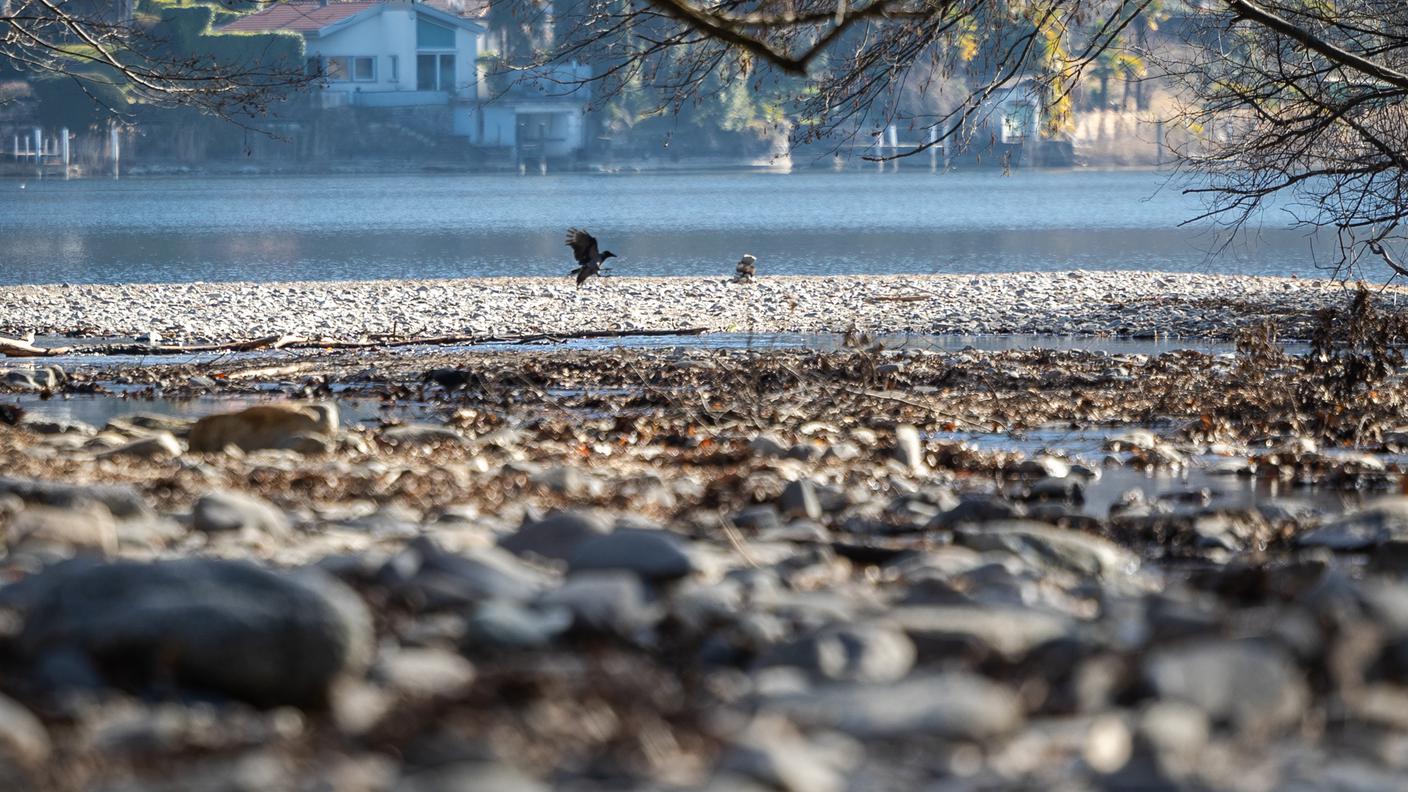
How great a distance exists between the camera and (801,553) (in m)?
5.27

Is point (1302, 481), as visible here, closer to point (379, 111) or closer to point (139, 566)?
point (139, 566)

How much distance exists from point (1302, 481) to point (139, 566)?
5.71m

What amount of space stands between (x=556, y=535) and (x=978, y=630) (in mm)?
1645

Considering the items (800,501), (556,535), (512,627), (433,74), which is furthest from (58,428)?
(433,74)

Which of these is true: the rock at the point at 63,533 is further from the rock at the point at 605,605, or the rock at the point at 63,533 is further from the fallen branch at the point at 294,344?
the fallen branch at the point at 294,344

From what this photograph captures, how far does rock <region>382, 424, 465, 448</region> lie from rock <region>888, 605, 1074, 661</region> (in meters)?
4.87

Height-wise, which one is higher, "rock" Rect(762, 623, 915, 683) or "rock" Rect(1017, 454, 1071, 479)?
"rock" Rect(762, 623, 915, 683)

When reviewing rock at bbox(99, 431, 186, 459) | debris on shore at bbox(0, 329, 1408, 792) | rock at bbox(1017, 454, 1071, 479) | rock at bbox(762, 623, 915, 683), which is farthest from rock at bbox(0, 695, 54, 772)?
rock at bbox(1017, 454, 1071, 479)

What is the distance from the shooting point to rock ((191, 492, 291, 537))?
17.6 ft

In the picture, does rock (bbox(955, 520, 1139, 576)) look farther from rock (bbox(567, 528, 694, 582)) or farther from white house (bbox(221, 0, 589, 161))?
white house (bbox(221, 0, 589, 161))

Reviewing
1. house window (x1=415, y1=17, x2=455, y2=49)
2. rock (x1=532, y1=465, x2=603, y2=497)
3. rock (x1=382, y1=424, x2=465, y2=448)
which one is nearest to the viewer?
rock (x1=532, y1=465, x2=603, y2=497)

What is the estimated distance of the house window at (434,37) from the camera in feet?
292

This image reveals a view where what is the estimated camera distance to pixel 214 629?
11.2 ft

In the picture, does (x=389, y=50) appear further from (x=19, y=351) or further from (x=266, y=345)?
(x=19, y=351)
